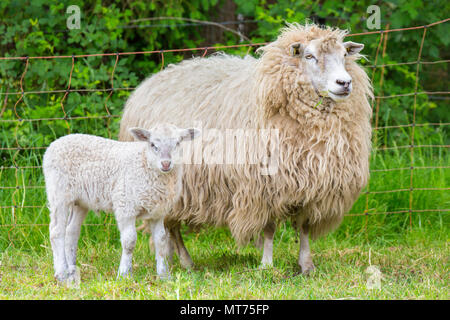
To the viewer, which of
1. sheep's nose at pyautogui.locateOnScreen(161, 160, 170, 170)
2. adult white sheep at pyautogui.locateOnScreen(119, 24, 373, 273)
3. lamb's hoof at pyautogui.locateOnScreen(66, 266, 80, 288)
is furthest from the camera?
adult white sheep at pyautogui.locateOnScreen(119, 24, 373, 273)

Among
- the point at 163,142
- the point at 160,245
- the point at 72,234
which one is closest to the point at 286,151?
the point at 163,142

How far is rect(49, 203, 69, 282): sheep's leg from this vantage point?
4.03 meters

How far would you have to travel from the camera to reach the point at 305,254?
4574mm

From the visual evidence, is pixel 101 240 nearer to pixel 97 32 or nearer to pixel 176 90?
pixel 176 90

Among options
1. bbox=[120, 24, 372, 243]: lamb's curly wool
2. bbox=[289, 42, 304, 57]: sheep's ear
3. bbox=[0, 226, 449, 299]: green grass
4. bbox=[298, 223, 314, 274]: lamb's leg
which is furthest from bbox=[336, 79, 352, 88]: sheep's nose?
bbox=[0, 226, 449, 299]: green grass

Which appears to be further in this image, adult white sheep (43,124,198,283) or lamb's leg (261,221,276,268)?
lamb's leg (261,221,276,268)

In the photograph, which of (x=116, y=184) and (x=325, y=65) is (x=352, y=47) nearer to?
(x=325, y=65)

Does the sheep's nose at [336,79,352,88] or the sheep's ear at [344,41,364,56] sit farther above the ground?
the sheep's ear at [344,41,364,56]

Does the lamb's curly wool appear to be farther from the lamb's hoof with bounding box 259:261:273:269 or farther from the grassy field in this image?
the grassy field

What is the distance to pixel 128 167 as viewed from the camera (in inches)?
156

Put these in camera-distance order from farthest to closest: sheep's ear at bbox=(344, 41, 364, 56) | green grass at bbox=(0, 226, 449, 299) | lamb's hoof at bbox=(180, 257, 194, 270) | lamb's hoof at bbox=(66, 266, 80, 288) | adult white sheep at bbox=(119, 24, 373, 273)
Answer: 1. lamb's hoof at bbox=(180, 257, 194, 270)
2. sheep's ear at bbox=(344, 41, 364, 56)
3. adult white sheep at bbox=(119, 24, 373, 273)
4. lamb's hoof at bbox=(66, 266, 80, 288)
5. green grass at bbox=(0, 226, 449, 299)

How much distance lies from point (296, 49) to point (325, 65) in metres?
0.25

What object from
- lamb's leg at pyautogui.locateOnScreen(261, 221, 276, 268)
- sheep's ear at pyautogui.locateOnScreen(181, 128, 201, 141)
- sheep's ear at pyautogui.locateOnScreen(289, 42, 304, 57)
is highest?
sheep's ear at pyautogui.locateOnScreen(289, 42, 304, 57)
